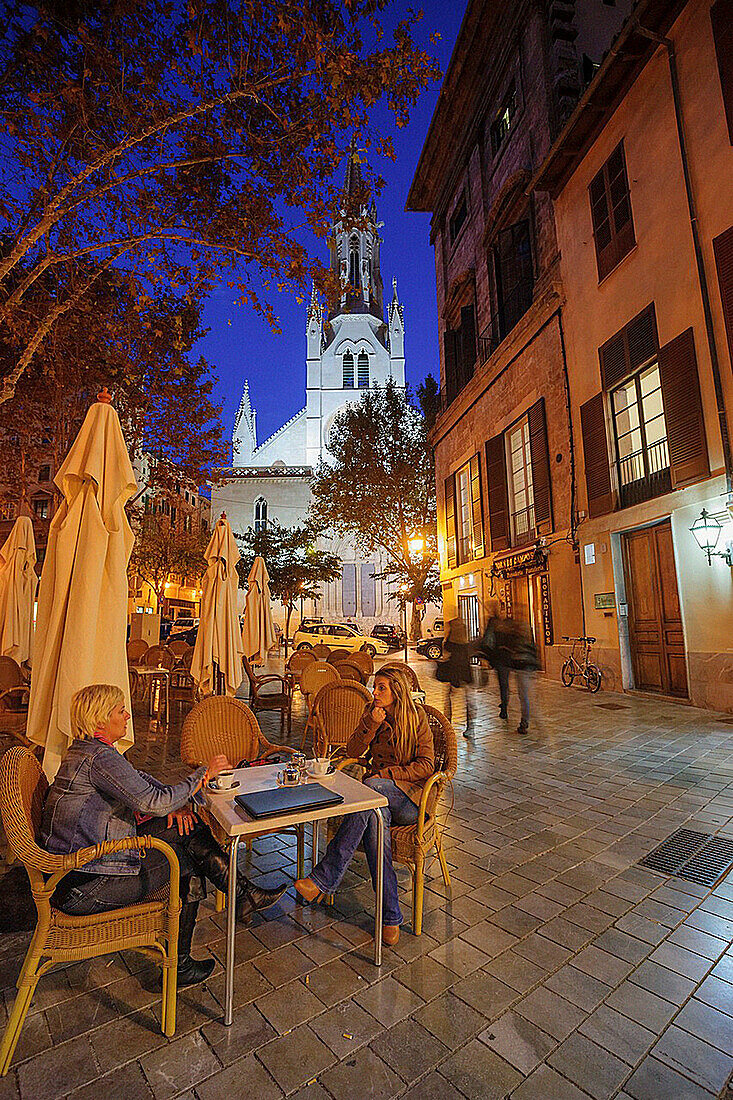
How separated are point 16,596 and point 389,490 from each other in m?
19.7

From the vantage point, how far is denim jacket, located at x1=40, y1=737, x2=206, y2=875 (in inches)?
85.8

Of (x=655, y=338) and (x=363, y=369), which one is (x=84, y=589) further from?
(x=363, y=369)

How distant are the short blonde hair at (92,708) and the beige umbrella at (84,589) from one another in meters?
0.79

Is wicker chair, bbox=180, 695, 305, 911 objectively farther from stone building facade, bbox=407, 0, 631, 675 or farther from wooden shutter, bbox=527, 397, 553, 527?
wooden shutter, bbox=527, 397, 553, 527

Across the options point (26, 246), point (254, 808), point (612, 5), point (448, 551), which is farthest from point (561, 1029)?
point (612, 5)

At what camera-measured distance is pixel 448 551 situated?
22.0m

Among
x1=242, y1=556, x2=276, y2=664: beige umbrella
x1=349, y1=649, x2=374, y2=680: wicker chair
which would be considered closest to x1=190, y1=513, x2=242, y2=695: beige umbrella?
x1=349, y1=649, x2=374, y2=680: wicker chair

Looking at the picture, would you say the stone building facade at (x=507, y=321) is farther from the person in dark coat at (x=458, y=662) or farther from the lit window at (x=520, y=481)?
the person in dark coat at (x=458, y=662)

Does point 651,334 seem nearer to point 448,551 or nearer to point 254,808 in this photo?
point 254,808

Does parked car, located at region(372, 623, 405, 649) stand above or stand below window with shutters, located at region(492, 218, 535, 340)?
below

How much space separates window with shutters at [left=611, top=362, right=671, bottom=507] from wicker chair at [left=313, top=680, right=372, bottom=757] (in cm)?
772

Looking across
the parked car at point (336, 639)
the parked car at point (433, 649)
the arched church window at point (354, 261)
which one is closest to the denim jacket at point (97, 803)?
the parked car at point (433, 649)

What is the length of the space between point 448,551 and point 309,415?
31043 mm

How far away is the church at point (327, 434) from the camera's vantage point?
43.5m
